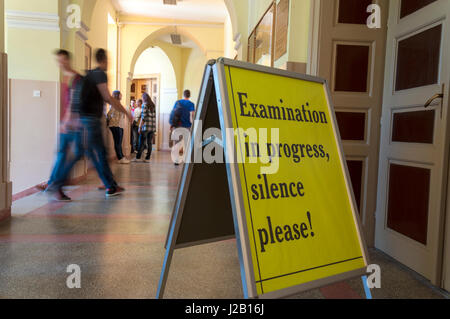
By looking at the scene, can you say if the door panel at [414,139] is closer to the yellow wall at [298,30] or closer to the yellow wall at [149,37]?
the yellow wall at [298,30]

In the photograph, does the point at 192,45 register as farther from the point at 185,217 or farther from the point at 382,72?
the point at 185,217

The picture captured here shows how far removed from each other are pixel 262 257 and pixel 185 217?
476 mm

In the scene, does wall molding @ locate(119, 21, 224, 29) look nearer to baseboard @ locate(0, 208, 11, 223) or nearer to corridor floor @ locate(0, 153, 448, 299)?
corridor floor @ locate(0, 153, 448, 299)

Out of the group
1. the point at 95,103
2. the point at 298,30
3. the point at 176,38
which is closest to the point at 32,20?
the point at 95,103

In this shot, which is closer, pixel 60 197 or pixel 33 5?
pixel 60 197

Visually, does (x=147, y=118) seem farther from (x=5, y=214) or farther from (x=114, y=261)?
(x=114, y=261)

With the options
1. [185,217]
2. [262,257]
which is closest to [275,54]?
[185,217]

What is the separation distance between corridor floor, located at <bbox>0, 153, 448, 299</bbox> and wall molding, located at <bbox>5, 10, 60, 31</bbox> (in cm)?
277

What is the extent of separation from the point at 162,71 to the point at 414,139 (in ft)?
41.4

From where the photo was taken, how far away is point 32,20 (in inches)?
196

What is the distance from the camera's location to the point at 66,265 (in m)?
2.13

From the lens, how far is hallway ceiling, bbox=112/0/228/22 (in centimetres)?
902

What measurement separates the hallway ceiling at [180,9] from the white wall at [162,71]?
11.2ft

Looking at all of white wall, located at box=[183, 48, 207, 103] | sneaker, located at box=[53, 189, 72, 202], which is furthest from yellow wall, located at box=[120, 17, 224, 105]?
sneaker, located at box=[53, 189, 72, 202]
